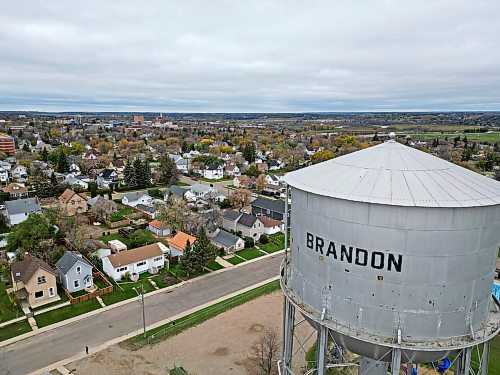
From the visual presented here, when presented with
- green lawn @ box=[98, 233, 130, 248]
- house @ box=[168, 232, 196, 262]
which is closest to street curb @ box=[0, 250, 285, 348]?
house @ box=[168, 232, 196, 262]

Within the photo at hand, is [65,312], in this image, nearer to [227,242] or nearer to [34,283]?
[34,283]

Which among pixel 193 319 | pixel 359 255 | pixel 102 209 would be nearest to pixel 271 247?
pixel 193 319

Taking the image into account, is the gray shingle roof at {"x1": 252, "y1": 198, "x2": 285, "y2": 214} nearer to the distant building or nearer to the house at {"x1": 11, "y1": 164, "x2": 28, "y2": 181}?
the house at {"x1": 11, "y1": 164, "x2": 28, "y2": 181}

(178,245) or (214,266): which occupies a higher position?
(178,245)

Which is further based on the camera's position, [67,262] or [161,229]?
[161,229]

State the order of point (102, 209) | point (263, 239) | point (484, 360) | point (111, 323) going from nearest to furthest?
point (484, 360)
point (111, 323)
point (263, 239)
point (102, 209)

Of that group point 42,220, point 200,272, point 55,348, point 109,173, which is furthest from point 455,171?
point 109,173
